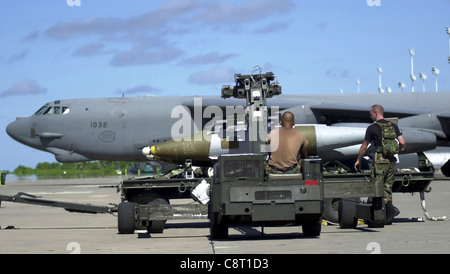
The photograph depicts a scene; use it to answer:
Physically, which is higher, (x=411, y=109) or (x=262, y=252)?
(x=411, y=109)

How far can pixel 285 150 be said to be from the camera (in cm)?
1233

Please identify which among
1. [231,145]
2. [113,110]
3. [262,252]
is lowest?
[262,252]

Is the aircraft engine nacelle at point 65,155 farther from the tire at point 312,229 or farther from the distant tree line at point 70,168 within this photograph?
the distant tree line at point 70,168

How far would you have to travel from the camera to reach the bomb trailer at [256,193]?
11.5 meters

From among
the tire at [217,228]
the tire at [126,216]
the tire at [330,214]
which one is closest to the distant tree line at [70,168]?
the tire at [330,214]

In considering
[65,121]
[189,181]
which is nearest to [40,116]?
[65,121]

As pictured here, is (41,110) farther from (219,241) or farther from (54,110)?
(219,241)

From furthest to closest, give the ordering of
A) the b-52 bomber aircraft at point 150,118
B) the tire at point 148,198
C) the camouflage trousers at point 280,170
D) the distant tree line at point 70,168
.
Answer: the distant tree line at point 70,168 < the b-52 bomber aircraft at point 150,118 < the tire at point 148,198 < the camouflage trousers at point 280,170

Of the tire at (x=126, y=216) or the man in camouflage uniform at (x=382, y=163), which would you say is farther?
the man in camouflage uniform at (x=382, y=163)

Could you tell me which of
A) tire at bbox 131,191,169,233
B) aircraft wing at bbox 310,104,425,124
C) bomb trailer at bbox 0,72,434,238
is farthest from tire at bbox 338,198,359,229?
aircraft wing at bbox 310,104,425,124

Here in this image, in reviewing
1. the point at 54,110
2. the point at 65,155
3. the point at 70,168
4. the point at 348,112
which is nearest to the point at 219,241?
the point at 348,112
